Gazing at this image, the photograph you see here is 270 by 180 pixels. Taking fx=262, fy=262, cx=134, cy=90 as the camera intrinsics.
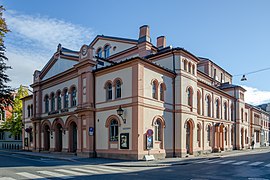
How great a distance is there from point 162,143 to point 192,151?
180 inches

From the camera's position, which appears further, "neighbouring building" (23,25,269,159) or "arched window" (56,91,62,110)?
"arched window" (56,91,62,110)

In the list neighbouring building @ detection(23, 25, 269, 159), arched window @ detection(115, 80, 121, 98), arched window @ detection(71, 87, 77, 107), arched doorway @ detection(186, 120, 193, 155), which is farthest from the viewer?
arched window @ detection(71, 87, 77, 107)

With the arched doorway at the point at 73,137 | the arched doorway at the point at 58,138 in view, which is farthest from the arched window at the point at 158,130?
the arched doorway at the point at 58,138

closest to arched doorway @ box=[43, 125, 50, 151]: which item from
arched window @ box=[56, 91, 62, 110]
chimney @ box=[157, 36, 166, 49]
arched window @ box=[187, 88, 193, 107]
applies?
arched window @ box=[56, 91, 62, 110]

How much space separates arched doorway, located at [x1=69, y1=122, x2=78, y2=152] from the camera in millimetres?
27267

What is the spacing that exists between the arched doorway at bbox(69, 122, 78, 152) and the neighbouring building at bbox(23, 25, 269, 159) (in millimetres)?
102

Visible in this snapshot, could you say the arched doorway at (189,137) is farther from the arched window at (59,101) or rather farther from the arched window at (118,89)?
the arched window at (59,101)

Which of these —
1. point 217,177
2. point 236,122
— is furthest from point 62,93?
point 236,122

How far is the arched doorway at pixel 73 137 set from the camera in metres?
27.3

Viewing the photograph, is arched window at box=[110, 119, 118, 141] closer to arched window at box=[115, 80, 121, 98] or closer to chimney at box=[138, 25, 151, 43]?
arched window at box=[115, 80, 121, 98]

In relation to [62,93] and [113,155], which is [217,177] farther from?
[62,93]

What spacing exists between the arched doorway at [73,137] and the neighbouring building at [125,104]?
0.10 m

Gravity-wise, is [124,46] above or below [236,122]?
above

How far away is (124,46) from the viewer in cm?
3120
